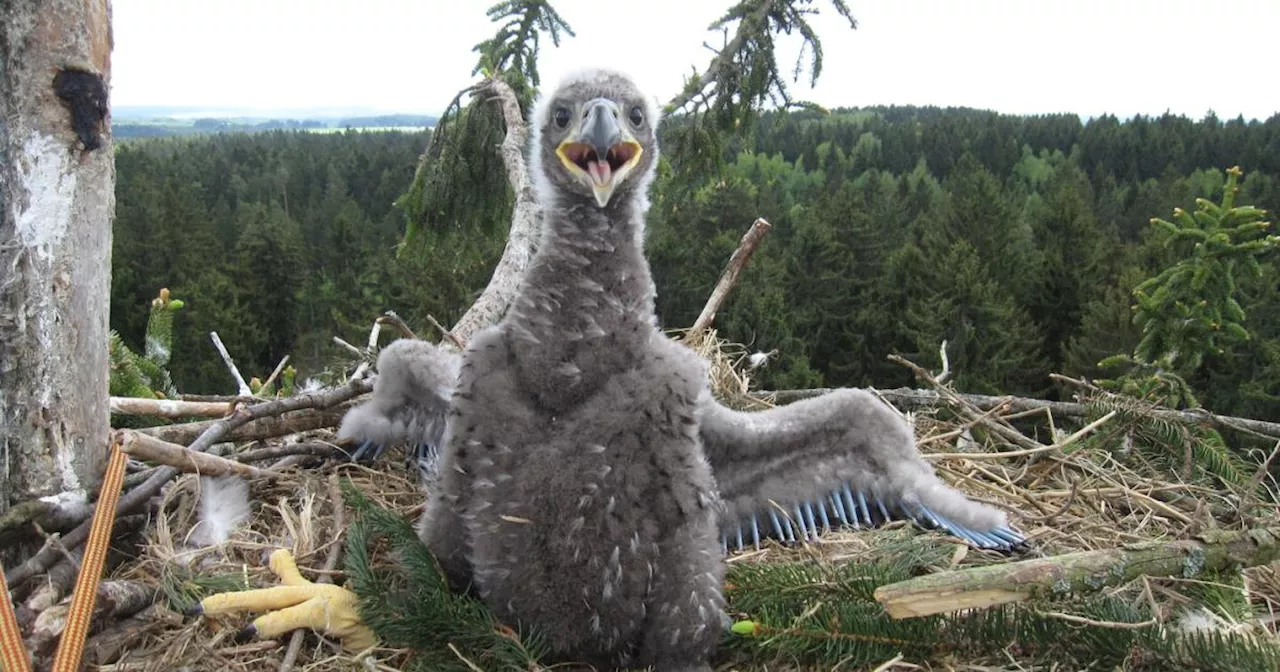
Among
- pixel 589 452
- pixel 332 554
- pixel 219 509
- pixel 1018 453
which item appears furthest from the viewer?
pixel 1018 453

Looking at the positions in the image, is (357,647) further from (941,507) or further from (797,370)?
(797,370)

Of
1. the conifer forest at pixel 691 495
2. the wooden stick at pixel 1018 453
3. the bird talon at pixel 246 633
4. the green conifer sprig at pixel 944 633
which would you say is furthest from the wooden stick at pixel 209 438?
the wooden stick at pixel 1018 453

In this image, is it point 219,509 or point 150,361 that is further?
point 150,361

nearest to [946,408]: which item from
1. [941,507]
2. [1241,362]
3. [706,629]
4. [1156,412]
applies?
[1156,412]

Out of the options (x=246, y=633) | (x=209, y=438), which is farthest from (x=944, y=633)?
(x=209, y=438)

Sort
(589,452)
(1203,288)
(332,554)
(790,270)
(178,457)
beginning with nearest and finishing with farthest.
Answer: (589,452), (178,457), (332,554), (1203,288), (790,270)

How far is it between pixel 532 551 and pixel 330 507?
1077mm

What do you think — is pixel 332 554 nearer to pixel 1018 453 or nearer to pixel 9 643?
pixel 9 643

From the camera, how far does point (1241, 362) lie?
A: 66.6 feet

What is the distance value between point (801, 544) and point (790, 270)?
30.9 metres

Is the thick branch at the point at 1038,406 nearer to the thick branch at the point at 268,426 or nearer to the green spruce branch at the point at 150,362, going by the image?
the thick branch at the point at 268,426

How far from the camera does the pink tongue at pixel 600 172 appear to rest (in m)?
2.18

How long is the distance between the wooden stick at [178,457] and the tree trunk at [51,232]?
109 millimetres

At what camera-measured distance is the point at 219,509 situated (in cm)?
276
